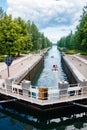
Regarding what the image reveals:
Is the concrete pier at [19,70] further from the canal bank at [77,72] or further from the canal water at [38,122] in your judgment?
the canal water at [38,122]

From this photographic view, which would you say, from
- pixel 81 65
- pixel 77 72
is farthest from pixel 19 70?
pixel 81 65

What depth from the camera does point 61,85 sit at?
75.2 ft

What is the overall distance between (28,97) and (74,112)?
442 centimetres

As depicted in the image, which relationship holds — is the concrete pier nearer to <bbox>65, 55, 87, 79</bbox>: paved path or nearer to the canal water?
the canal water

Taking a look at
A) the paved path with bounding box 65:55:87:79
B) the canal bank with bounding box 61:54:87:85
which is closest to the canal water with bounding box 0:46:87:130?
the canal bank with bounding box 61:54:87:85

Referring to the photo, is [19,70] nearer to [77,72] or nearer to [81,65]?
[77,72]

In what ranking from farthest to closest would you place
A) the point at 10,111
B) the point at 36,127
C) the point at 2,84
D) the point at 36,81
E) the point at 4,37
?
the point at 4,37
the point at 36,81
the point at 2,84
the point at 10,111
the point at 36,127

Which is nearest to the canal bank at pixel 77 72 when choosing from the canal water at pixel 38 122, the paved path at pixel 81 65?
the paved path at pixel 81 65

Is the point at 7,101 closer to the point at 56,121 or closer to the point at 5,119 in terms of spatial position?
the point at 5,119

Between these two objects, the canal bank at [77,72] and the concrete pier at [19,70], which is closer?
the canal bank at [77,72]

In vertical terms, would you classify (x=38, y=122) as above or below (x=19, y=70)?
below

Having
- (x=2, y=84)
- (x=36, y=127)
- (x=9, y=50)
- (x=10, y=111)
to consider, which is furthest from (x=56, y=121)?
(x=9, y=50)

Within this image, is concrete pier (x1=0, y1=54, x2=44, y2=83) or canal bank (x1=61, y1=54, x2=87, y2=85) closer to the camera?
canal bank (x1=61, y1=54, x2=87, y2=85)

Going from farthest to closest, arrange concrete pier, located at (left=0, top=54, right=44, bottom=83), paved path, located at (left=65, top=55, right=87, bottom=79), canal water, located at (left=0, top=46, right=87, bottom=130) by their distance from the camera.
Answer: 1. paved path, located at (left=65, top=55, right=87, bottom=79)
2. concrete pier, located at (left=0, top=54, right=44, bottom=83)
3. canal water, located at (left=0, top=46, right=87, bottom=130)
